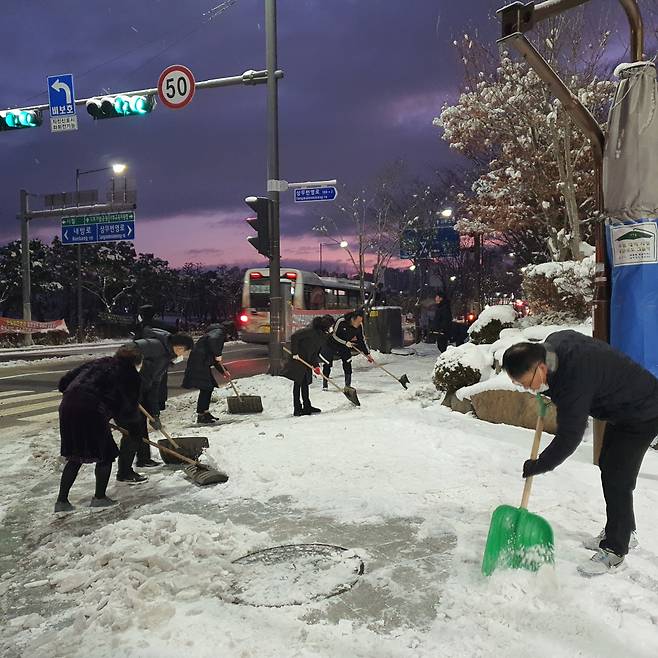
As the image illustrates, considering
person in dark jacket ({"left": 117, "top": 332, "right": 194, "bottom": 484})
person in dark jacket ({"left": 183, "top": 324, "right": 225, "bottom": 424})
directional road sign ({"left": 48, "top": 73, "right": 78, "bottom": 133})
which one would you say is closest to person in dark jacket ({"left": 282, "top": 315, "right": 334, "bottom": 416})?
person in dark jacket ({"left": 183, "top": 324, "right": 225, "bottom": 424})

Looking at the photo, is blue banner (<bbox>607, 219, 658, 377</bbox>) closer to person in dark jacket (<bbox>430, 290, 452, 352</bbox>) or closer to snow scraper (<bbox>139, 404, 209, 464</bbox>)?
snow scraper (<bbox>139, 404, 209, 464</bbox>)

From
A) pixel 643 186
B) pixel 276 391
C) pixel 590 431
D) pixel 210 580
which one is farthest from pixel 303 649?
pixel 276 391

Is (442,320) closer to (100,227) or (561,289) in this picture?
(561,289)

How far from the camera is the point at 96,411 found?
4.75 metres

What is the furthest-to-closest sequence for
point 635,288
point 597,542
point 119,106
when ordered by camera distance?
point 119,106 < point 635,288 < point 597,542

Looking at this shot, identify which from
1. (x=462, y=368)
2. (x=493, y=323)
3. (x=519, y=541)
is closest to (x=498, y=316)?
(x=493, y=323)

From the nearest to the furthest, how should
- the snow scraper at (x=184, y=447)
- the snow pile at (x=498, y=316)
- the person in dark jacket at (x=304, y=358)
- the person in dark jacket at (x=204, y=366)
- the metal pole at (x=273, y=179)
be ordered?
the snow scraper at (x=184, y=447), the person in dark jacket at (x=204, y=366), the person in dark jacket at (x=304, y=358), the snow pile at (x=498, y=316), the metal pole at (x=273, y=179)

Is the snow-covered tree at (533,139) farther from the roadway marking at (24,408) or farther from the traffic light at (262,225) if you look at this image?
the roadway marking at (24,408)

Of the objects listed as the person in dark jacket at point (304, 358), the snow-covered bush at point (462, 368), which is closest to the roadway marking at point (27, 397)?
the person in dark jacket at point (304, 358)

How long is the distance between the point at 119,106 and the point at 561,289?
31.1 feet

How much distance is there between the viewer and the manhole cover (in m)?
3.29

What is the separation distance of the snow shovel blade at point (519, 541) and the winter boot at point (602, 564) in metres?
Answer: 0.29

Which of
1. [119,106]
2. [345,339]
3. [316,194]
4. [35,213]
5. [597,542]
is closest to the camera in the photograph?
[597,542]

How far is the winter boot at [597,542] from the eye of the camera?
145 inches
